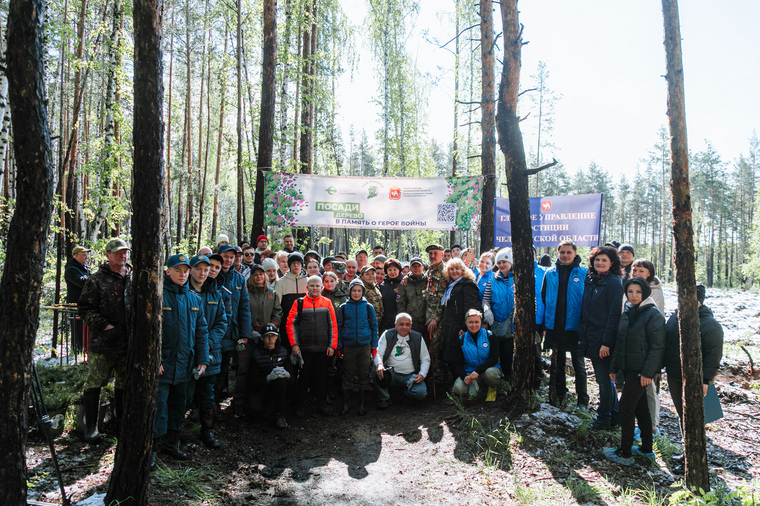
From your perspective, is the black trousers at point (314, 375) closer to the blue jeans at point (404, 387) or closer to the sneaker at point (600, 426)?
the blue jeans at point (404, 387)

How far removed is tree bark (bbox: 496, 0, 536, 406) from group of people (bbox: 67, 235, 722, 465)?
0.39 metres

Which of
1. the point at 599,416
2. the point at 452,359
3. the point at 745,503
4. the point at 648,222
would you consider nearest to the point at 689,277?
the point at 745,503

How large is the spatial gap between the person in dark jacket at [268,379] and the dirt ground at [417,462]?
23 cm

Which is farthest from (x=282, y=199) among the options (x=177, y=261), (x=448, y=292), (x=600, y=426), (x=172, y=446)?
(x=600, y=426)

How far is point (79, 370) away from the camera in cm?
655

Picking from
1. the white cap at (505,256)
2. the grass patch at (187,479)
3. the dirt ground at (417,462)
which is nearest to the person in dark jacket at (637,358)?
the dirt ground at (417,462)

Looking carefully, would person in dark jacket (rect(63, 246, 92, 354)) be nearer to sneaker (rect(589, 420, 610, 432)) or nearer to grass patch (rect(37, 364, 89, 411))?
grass patch (rect(37, 364, 89, 411))

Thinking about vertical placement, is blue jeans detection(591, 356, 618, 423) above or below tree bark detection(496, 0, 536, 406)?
below

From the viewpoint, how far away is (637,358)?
407cm

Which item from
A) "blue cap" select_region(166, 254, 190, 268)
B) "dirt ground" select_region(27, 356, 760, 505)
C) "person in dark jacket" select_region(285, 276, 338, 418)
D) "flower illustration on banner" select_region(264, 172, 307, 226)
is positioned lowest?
"dirt ground" select_region(27, 356, 760, 505)

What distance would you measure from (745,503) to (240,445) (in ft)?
15.3

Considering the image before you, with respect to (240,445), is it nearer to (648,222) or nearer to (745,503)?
(745,503)

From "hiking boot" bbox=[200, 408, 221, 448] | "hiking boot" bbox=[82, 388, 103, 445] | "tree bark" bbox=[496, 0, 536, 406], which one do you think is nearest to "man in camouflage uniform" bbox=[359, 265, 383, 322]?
"tree bark" bbox=[496, 0, 536, 406]

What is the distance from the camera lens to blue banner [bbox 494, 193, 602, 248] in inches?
→ 308
